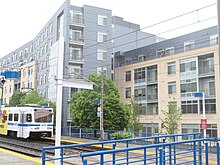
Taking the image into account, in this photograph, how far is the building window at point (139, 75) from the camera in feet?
144

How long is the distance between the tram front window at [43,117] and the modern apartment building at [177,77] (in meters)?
17.9

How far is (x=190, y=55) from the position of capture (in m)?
37.6

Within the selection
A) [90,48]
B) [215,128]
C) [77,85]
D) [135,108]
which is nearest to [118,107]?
[135,108]

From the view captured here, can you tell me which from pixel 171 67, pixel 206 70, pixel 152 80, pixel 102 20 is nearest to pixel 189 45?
pixel 171 67

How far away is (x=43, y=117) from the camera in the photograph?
990 inches

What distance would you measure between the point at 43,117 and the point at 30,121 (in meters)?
1.21

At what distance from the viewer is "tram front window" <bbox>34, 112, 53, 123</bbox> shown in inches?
973

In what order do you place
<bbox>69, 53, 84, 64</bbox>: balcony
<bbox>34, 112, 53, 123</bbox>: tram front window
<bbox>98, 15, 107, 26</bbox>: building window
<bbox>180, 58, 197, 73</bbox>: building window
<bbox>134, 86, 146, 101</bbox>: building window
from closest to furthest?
<bbox>34, 112, 53, 123</bbox>: tram front window < <bbox>180, 58, 197, 73</bbox>: building window < <bbox>69, 53, 84, 64</bbox>: balcony < <bbox>134, 86, 146, 101</bbox>: building window < <bbox>98, 15, 107, 26</bbox>: building window

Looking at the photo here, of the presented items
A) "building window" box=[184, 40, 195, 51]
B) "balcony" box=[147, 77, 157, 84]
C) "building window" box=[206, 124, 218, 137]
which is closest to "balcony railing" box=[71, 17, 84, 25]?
"balcony" box=[147, 77, 157, 84]

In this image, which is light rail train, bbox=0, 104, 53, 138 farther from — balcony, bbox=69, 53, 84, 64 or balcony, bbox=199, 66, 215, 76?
balcony, bbox=199, 66, 215, 76

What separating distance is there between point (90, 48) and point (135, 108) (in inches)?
572

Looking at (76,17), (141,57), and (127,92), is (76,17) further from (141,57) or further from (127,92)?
(127,92)

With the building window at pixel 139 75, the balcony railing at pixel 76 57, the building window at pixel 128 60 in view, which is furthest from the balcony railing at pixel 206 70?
the balcony railing at pixel 76 57

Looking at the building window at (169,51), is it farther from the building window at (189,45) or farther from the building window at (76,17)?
the building window at (76,17)
